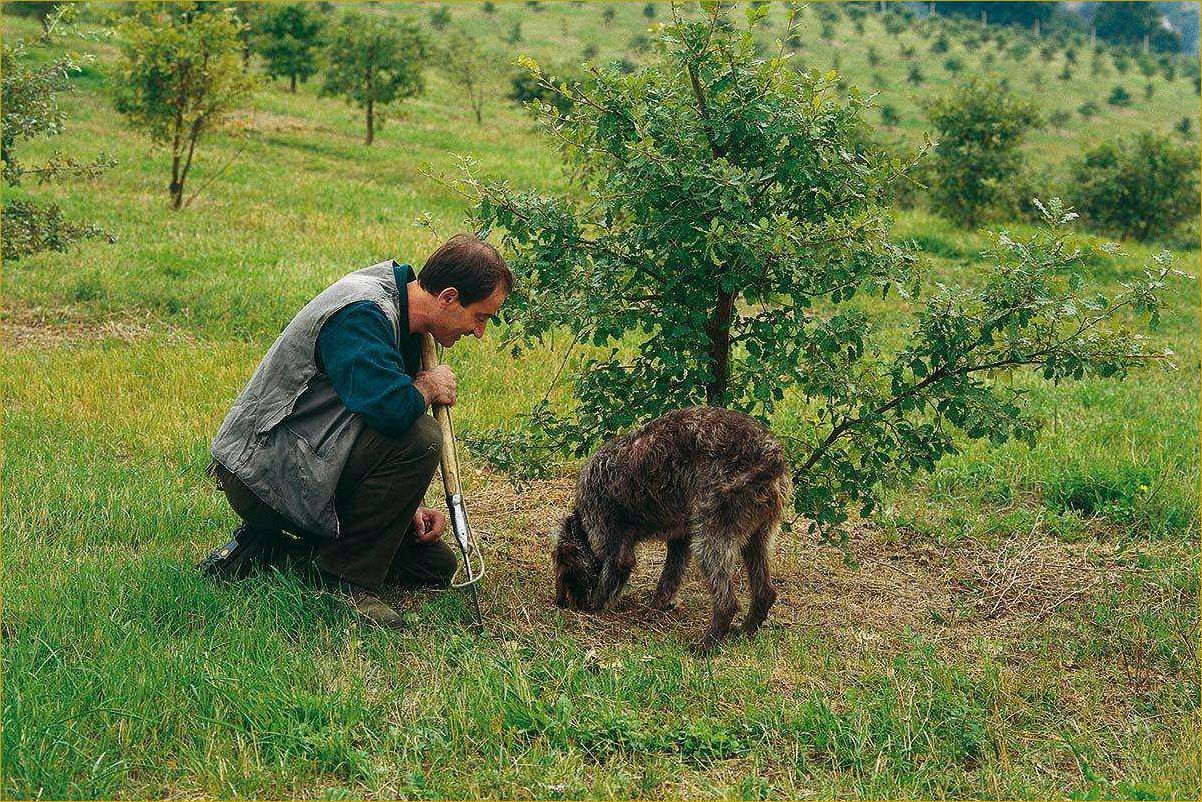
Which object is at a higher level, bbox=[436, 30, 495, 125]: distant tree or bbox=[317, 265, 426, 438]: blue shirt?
bbox=[436, 30, 495, 125]: distant tree

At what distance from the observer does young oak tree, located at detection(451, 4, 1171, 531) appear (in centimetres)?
509

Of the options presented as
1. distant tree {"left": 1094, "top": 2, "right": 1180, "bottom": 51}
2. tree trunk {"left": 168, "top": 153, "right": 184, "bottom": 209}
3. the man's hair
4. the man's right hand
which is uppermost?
distant tree {"left": 1094, "top": 2, "right": 1180, "bottom": 51}

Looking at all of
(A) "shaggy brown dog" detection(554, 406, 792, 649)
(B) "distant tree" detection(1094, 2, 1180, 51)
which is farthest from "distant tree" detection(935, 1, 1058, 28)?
(A) "shaggy brown dog" detection(554, 406, 792, 649)

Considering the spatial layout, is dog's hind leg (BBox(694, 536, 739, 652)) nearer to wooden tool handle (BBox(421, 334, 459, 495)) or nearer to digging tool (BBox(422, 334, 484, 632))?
digging tool (BBox(422, 334, 484, 632))

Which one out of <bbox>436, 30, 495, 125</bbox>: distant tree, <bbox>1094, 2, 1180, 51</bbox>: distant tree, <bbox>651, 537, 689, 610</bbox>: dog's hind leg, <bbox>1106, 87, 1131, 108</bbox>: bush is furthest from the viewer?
<bbox>1094, 2, 1180, 51</bbox>: distant tree

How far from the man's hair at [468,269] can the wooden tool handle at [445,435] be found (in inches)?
14.6

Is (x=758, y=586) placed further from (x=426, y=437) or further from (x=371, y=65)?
(x=371, y=65)

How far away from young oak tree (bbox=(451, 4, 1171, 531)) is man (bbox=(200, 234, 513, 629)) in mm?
607

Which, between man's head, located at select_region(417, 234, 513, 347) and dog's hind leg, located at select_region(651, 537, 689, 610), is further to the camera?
dog's hind leg, located at select_region(651, 537, 689, 610)

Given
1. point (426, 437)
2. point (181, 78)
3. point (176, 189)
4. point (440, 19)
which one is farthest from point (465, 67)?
point (426, 437)

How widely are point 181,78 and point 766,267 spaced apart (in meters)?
14.0

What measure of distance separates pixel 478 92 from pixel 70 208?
20.2m

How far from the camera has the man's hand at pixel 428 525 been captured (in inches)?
217

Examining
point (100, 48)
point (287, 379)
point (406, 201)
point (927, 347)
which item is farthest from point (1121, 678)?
point (100, 48)
